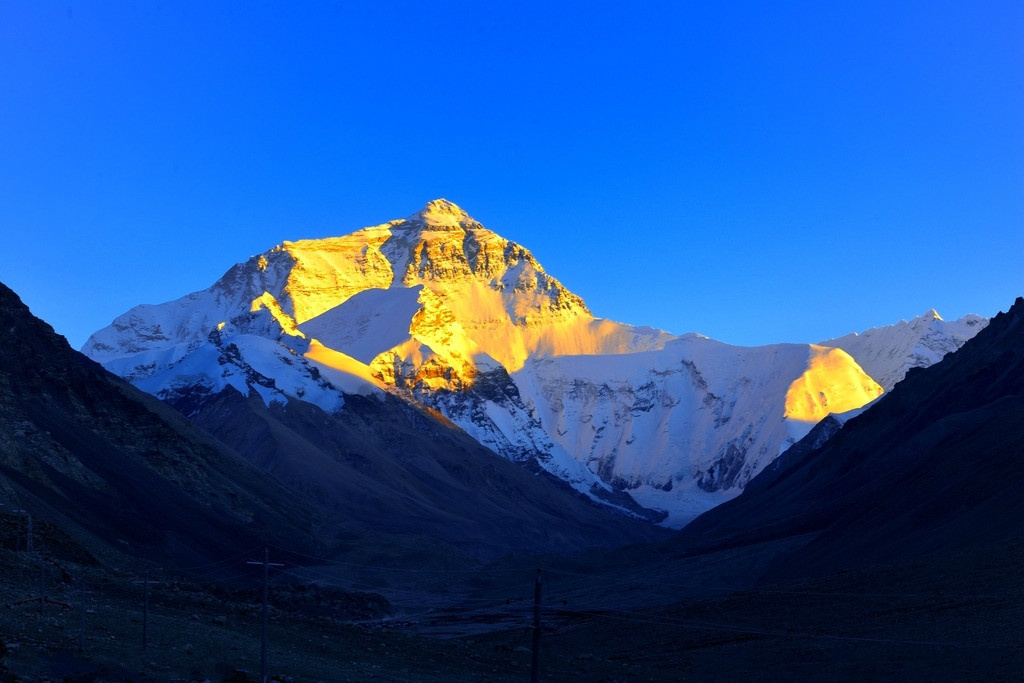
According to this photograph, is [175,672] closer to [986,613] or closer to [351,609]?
[986,613]

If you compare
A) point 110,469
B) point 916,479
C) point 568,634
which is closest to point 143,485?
point 110,469

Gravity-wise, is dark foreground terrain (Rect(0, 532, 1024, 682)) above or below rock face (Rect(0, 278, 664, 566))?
below

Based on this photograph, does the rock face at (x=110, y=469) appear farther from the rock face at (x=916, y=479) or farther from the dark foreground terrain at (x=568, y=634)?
the rock face at (x=916, y=479)

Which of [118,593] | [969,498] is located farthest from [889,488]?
[118,593]

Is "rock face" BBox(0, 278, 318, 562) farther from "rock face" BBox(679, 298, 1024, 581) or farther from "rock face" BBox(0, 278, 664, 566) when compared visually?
"rock face" BBox(679, 298, 1024, 581)

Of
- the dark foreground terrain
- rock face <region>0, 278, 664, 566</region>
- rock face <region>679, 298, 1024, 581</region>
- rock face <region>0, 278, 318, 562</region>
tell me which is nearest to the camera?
the dark foreground terrain

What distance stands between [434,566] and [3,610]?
354 ft

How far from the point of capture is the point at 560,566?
16138 cm

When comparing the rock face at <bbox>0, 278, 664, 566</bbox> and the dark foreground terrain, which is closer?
the dark foreground terrain

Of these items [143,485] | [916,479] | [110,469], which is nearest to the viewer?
[916,479]

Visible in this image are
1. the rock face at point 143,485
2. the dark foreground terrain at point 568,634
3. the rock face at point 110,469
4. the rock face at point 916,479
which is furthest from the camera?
the rock face at point 143,485

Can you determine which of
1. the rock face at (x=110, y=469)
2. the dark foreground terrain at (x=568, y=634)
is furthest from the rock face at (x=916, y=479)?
the rock face at (x=110, y=469)

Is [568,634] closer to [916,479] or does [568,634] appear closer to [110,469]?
[916,479]

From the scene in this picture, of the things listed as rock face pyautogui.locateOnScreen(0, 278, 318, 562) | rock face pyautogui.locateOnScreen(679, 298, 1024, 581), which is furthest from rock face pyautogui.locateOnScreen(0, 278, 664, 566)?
rock face pyautogui.locateOnScreen(679, 298, 1024, 581)
